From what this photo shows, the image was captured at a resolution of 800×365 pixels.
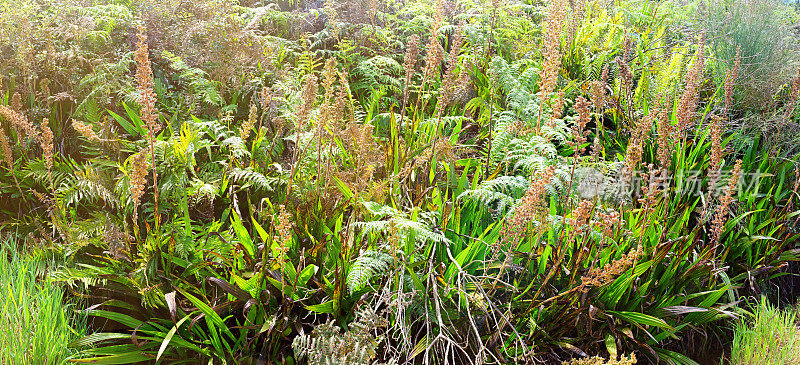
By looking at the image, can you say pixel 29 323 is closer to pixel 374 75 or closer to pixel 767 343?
pixel 374 75

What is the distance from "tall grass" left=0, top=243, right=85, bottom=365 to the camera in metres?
1.79

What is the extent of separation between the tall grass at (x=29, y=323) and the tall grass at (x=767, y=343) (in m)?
2.99

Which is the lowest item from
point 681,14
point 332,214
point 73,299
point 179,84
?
point 73,299

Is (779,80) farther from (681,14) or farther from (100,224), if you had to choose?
(100,224)

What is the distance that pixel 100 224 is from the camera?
7.47ft

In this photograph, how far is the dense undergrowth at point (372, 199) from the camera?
2.10 meters

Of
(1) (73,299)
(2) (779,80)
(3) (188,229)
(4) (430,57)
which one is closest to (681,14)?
(2) (779,80)

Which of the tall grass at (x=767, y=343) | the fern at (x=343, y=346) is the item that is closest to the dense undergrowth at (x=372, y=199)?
the fern at (x=343, y=346)

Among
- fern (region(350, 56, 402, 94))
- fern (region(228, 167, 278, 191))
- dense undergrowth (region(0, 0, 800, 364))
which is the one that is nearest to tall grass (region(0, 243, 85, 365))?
dense undergrowth (region(0, 0, 800, 364))

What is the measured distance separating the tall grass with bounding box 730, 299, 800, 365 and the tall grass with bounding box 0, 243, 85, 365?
299 centimetres

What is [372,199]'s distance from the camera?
2436mm

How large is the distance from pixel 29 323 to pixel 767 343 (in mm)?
3183

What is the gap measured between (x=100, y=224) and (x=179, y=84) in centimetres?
160

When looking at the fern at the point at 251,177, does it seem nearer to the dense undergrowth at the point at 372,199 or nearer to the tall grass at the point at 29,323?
the dense undergrowth at the point at 372,199
